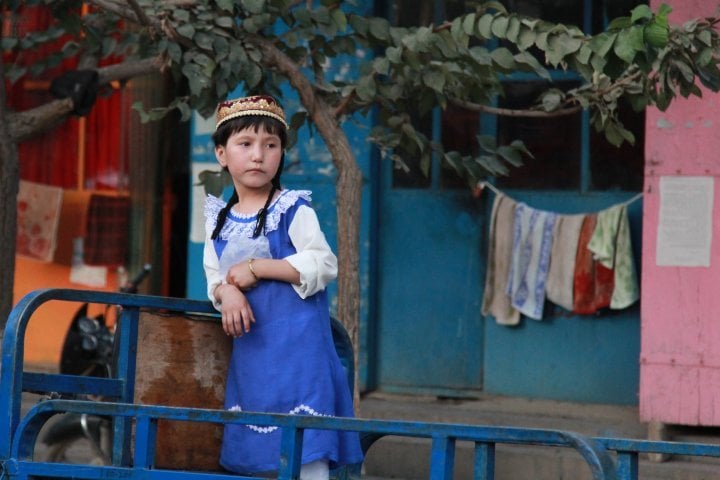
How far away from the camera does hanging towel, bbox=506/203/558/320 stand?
7.18m

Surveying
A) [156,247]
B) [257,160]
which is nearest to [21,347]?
[257,160]

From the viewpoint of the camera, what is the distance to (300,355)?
3.65m

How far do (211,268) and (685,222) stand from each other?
3304mm

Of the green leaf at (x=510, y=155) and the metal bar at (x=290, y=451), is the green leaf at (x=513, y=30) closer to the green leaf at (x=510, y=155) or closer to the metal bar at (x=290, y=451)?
the green leaf at (x=510, y=155)

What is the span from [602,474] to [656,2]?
4284 mm

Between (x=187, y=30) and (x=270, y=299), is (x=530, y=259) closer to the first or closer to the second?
(x=187, y=30)

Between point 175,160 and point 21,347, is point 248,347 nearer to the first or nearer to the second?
point 21,347

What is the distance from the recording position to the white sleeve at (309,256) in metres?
3.60

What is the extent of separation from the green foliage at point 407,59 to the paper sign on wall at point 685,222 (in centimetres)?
111

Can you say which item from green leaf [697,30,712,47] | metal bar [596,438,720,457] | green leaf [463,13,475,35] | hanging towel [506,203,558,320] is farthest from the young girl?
hanging towel [506,203,558,320]

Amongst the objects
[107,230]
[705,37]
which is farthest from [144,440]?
[107,230]

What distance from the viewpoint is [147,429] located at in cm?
325

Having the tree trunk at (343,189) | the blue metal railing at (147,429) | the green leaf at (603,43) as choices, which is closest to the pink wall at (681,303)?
the tree trunk at (343,189)

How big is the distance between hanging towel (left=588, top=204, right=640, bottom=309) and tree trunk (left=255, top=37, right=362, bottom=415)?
2141mm
